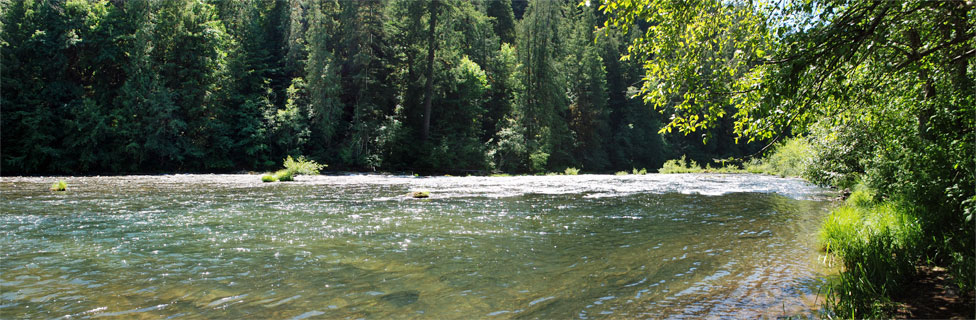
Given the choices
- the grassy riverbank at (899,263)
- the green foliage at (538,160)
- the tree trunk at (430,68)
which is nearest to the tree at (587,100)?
the green foliage at (538,160)

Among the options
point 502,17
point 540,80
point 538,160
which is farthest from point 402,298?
point 502,17

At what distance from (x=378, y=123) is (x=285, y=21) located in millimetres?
17539

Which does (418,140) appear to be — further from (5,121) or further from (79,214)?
(79,214)

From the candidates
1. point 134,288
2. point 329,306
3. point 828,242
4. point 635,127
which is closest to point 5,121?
point 134,288

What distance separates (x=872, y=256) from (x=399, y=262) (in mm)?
6722

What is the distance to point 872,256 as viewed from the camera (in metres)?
6.06

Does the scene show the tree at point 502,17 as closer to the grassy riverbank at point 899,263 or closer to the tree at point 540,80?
the tree at point 540,80

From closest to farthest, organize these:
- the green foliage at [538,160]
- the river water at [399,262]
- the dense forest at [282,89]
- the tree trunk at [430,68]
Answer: the river water at [399,262], the dense forest at [282,89], the tree trunk at [430,68], the green foliage at [538,160]

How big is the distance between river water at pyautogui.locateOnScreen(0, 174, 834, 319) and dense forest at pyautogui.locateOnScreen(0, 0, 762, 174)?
24133 millimetres

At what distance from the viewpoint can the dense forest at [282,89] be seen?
34.4 meters

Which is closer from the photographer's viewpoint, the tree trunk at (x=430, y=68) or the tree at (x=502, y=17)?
the tree trunk at (x=430, y=68)

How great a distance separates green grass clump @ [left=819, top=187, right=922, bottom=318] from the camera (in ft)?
16.8

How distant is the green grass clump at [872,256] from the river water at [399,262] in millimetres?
483

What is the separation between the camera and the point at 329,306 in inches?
222
